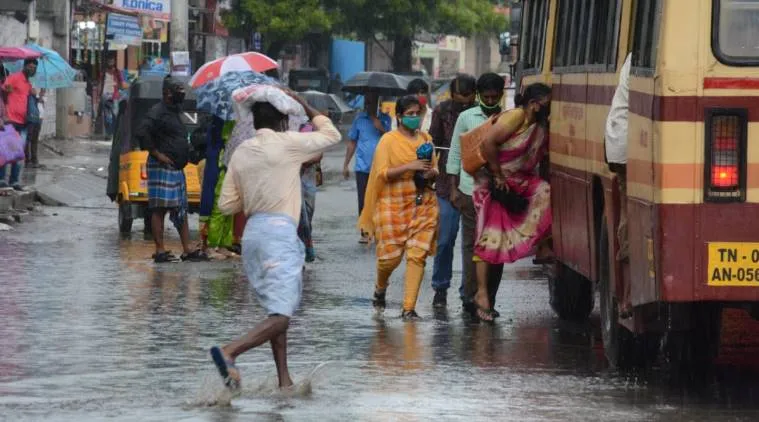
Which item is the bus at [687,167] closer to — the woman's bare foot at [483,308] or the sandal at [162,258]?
the woman's bare foot at [483,308]

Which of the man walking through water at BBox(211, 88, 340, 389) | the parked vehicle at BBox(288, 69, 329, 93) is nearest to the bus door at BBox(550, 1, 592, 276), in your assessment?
the man walking through water at BBox(211, 88, 340, 389)

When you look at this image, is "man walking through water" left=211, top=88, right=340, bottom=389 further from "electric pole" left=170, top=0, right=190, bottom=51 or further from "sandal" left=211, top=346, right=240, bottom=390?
"electric pole" left=170, top=0, right=190, bottom=51

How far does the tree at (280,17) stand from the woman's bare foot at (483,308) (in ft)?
155

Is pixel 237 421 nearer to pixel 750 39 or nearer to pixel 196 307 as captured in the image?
pixel 750 39

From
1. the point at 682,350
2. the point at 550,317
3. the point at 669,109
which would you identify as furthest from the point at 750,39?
the point at 550,317

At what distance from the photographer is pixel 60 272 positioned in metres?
16.0

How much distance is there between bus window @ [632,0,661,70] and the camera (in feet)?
29.3

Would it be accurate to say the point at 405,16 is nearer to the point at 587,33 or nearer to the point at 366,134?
the point at 366,134

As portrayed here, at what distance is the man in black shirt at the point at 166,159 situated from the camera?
16938mm

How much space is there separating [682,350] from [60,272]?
6.84 m

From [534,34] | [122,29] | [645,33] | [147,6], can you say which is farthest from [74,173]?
[645,33]

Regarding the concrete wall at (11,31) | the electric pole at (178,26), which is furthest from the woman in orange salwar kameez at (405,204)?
the electric pole at (178,26)

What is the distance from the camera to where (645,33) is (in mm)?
9266

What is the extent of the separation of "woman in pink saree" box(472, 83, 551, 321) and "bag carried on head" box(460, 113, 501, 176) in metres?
0.07
